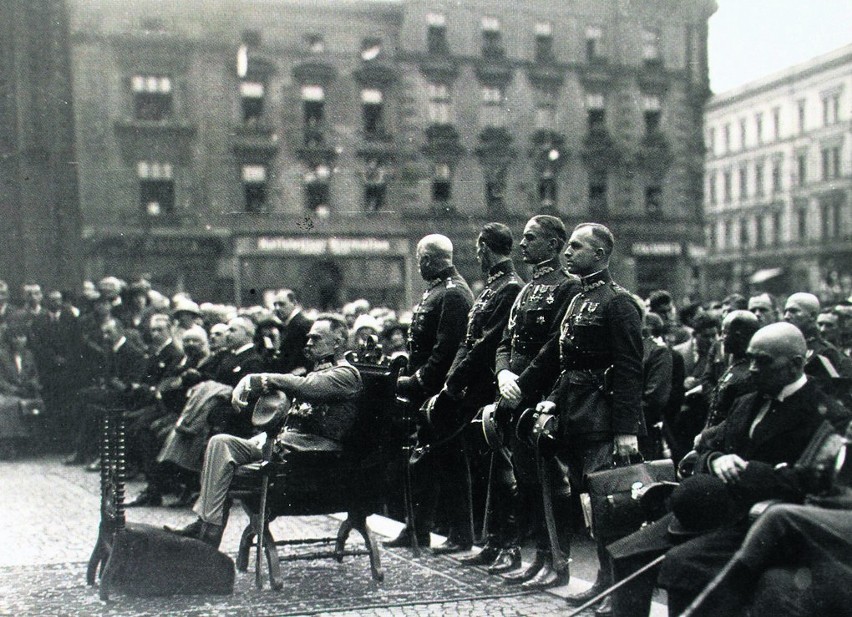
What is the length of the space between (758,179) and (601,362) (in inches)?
1769

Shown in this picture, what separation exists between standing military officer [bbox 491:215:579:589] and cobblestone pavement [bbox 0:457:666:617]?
284 mm

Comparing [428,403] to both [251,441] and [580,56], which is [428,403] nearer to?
[251,441]

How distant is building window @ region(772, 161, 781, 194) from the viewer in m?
44.7

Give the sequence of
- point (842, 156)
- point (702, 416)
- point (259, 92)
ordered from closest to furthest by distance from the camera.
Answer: point (702, 416), point (842, 156), point (259, 92)

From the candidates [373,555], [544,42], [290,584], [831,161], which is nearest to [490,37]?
[544,42]

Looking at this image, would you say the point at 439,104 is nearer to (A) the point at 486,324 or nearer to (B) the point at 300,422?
(A) the point at 486,324

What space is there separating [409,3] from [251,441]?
2922 centimetres

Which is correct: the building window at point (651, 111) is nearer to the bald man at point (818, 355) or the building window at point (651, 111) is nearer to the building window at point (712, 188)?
the building window at point (712, 188)

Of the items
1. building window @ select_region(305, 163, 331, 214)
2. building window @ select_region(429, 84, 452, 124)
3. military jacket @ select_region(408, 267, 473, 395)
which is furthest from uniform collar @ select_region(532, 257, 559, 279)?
building window @ select_region(429, 84, 452, 124)

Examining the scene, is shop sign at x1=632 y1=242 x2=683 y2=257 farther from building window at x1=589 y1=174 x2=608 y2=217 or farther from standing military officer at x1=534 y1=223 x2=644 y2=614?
standing military officer at x1=534 y1=223 x2=644 y2=614

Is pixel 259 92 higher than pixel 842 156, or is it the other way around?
pixel 259 92

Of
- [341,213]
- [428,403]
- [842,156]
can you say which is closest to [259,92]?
[341,213]

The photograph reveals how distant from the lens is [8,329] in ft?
51.0

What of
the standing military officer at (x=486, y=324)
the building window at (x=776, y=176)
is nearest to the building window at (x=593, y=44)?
the building window at (x=776, y=176)
